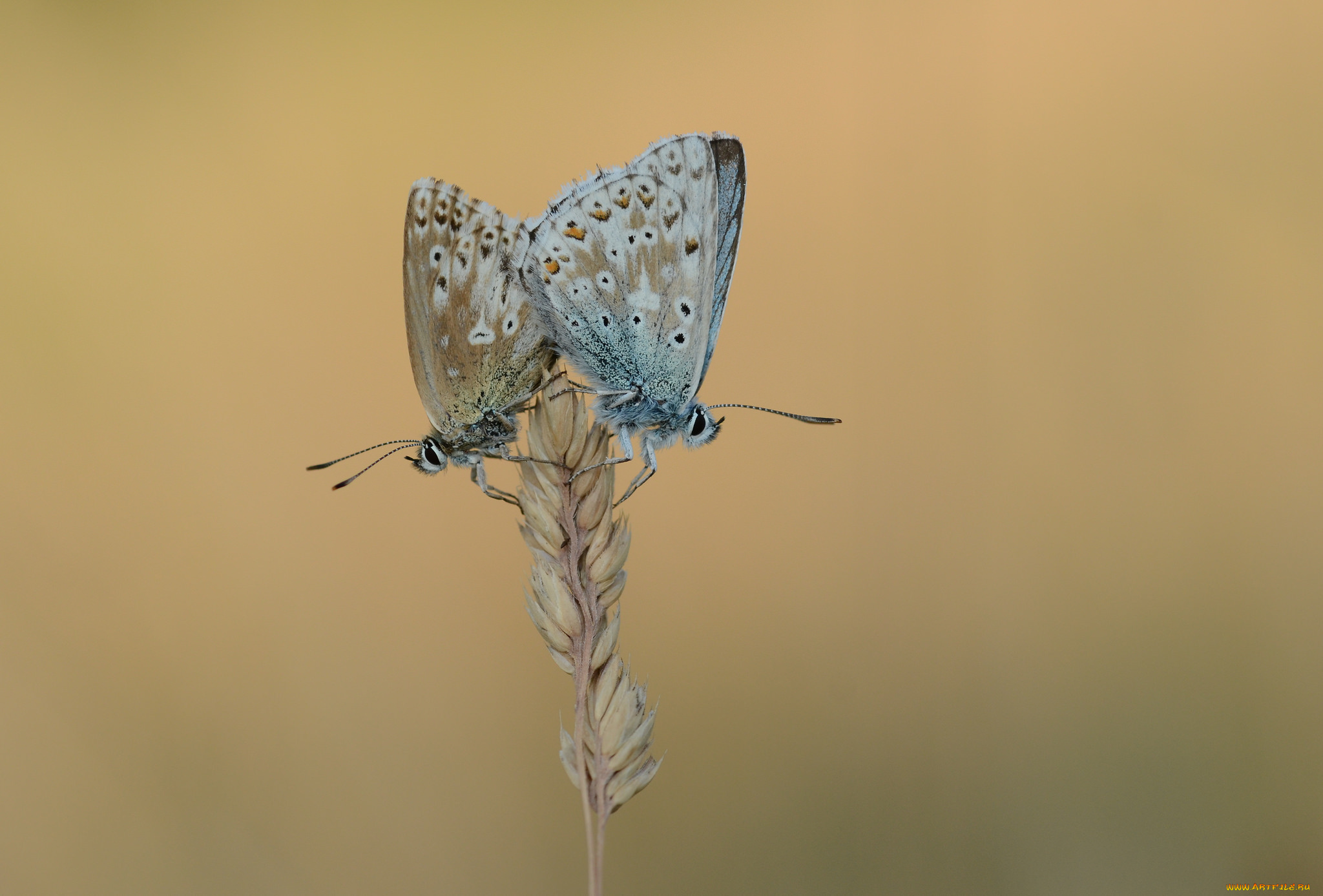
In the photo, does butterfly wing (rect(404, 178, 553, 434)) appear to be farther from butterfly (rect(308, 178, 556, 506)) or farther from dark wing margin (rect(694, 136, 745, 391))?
dark wing margin (rect(694, 136, 745, 391))

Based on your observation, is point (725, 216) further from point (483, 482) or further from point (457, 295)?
point (483, 482)

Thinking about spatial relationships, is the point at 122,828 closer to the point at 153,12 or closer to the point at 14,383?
the point at 14,383

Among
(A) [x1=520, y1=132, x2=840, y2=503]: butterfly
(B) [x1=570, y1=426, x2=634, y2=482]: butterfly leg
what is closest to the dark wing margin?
(A) [x1=520, y1=132, x2=840, y2=503]: butterfly

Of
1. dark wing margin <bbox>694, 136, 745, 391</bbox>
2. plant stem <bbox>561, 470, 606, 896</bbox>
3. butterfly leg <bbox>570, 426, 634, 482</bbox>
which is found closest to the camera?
plant stem <bbox>561, 470, 606, 896</bbox>

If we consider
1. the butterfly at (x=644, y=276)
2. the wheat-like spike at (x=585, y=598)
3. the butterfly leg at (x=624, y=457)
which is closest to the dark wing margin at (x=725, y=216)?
the butterfly at (x=644, y=276)

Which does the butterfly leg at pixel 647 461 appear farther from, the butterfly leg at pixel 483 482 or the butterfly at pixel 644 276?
the butterfly leg at pixel 483 482

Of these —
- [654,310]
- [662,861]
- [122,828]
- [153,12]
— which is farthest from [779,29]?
[122,828]
